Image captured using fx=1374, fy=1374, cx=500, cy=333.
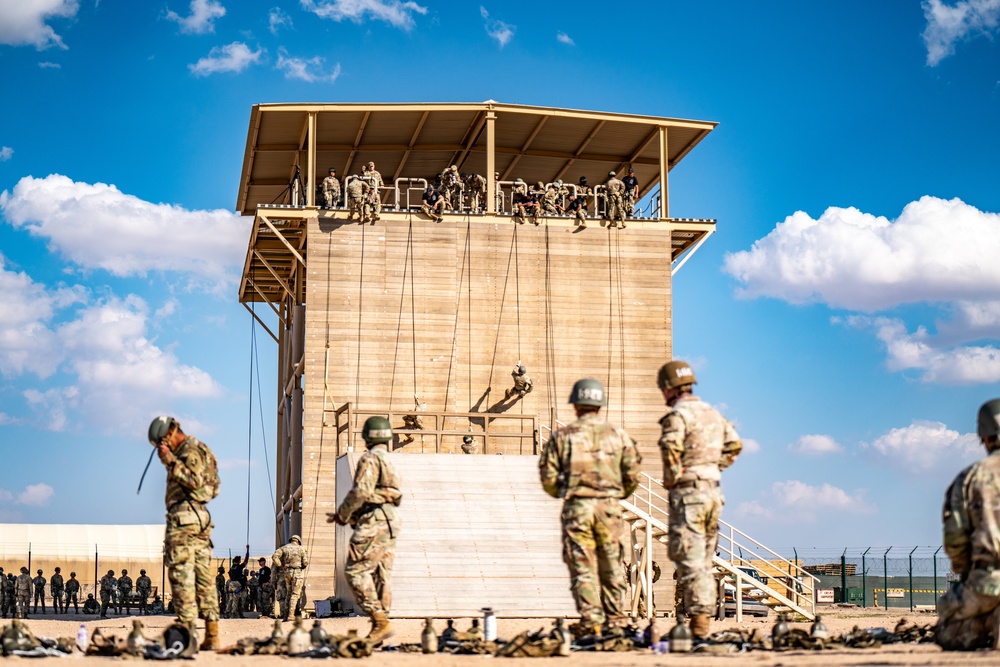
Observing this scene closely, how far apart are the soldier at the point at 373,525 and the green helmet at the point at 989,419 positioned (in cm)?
581

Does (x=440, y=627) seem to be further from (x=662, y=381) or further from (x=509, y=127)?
(x=509, y=127)

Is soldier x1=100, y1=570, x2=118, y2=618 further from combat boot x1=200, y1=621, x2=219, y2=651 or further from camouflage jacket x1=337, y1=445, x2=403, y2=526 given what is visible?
camouflage jacket x1=337, y1=445, x2=403, y2=526

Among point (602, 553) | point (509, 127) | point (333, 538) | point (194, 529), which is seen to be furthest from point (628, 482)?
point (509, 127)

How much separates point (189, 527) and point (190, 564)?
14.2 inches

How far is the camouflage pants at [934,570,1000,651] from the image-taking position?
10.3m

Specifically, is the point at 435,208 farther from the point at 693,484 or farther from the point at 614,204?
the point at 693,484

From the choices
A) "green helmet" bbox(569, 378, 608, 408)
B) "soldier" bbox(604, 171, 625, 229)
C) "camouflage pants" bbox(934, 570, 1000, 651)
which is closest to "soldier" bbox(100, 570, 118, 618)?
"soldier" bbox(604, 171, 625, 229)

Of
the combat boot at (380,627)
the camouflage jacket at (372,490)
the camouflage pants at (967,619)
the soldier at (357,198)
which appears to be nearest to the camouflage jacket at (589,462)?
the camouflage jacket at (372,490)

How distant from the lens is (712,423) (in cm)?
1272

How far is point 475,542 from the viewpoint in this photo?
80.1ft

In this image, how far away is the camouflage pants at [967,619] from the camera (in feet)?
33.9

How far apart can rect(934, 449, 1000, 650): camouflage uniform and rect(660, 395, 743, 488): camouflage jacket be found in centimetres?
243

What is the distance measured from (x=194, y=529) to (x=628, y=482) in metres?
4.28

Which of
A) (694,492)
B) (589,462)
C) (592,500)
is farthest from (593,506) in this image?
(694,492)
